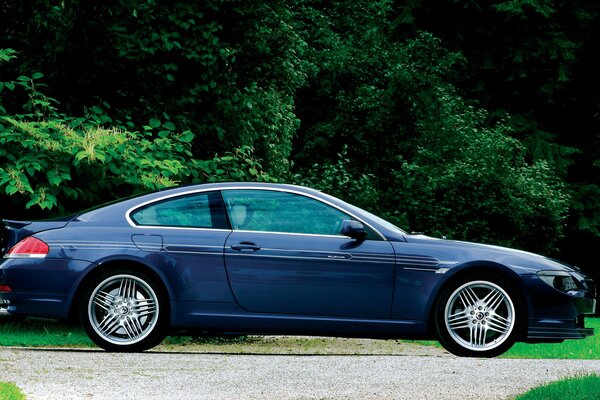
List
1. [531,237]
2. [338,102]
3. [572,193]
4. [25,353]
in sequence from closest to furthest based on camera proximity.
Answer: [25,353] < [531,237] < [338,102] < [572,193]

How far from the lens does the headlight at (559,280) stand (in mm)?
9312

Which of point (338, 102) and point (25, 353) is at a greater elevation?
point (338, 102)

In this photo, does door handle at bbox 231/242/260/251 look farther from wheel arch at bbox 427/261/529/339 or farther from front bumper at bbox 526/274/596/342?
front bumper at bbox 526/274/596/342

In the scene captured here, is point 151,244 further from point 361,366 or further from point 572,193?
→ point 572,193

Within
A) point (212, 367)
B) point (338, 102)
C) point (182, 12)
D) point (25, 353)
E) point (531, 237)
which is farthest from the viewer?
point (338, 102)

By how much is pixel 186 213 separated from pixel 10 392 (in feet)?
8.59

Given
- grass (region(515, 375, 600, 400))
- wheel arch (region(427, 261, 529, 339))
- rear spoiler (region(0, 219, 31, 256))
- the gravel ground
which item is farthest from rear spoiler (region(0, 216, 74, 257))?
grass (region(515, 375, 600, 400))

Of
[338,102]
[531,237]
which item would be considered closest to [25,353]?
[531,237]

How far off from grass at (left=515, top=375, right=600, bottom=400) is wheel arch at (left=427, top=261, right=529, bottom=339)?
1.09 meters

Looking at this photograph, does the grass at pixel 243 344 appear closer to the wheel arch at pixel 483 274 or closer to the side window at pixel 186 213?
the side window at pixel 186 213

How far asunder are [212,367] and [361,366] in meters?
1.31

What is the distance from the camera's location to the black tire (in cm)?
919

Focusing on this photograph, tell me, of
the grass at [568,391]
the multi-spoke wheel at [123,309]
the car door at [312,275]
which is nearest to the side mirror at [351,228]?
the car door at [312,275]

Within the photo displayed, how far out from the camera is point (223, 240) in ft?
30.4
